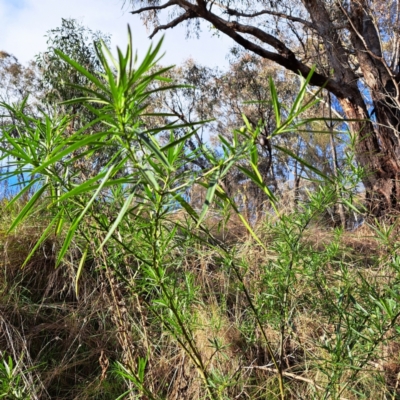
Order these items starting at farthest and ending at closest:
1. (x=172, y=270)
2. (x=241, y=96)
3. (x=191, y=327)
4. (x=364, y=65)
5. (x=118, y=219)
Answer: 1. (x=241, y=96)
2. (x=364, y=65)
3. (x=172, y=270)
4. (x=191, y=327)
5. (x=118, y=219)

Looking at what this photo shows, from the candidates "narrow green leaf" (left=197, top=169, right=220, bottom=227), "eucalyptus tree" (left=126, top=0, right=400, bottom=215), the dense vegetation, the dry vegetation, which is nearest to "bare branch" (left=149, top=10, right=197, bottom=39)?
"eucalyptus tree" (left=126, top=0, right=400, bottom=215)

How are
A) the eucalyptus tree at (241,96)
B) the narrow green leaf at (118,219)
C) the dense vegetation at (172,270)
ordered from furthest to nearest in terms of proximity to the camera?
the eucalyptus tree at (241,96), the dense vegetation at (172,270), the narrow green leaf at (118,219)

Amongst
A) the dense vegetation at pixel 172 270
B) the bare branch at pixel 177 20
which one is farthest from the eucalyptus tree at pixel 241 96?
the dense vegetation at pixel 172 270

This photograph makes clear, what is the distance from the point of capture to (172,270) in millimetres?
2109

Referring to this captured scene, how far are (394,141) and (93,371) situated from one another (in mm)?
4309

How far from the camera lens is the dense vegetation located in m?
0.62

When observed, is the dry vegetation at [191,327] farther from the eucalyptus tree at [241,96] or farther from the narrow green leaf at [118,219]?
the eucalyptus tree at [241,96]

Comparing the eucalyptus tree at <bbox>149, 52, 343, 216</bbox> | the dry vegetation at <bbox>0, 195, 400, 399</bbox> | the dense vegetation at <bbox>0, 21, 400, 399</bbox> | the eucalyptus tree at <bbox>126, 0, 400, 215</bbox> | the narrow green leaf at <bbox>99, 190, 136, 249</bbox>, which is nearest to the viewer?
the narrow green leaf at <bbox>99, 190, 136, 249</bbox>

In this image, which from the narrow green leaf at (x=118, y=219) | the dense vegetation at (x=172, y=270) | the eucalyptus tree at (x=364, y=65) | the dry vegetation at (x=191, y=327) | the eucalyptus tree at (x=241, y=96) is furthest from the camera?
the eucalyptus tree at (x=241, y=96)

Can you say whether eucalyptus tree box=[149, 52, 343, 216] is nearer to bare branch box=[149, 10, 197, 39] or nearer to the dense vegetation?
bare branch box=[149, 10, 197, 39]

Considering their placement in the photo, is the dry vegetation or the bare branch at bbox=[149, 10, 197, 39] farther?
the bare branch at bbox=[149, 10, 197, 39]

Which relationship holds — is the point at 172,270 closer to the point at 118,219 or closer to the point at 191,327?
the point at 191,327

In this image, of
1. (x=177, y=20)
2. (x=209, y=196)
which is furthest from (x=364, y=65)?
(x=209, y=196)

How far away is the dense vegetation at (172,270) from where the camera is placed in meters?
0.62
